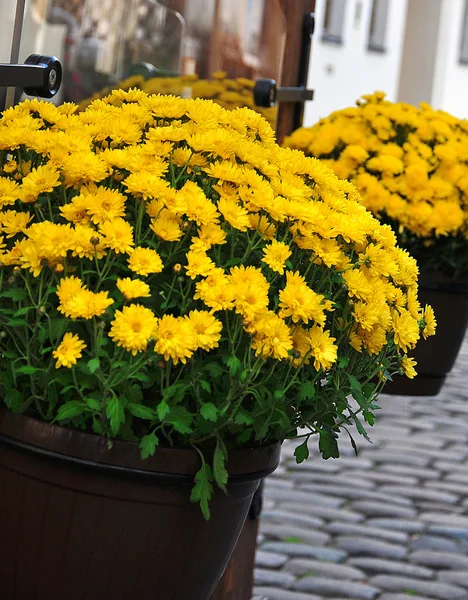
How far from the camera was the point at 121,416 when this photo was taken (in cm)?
153

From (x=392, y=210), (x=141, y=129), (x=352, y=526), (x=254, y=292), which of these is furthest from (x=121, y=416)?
(x=352, y=526)

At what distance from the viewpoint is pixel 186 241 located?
1661 mm

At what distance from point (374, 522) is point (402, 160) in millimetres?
1416

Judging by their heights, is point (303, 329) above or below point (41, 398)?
above

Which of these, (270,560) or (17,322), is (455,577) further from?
(17,322)

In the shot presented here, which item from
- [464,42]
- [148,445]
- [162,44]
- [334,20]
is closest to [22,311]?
[148,445]

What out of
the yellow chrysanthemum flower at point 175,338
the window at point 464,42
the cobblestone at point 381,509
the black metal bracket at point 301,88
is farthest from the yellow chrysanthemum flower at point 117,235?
the window at point 464,42

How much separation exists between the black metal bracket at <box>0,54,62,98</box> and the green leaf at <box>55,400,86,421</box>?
0.59 metres

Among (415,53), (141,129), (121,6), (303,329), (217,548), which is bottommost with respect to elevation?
(217,548)

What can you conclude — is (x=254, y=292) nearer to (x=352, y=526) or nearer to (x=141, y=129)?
(x=141, y=129)

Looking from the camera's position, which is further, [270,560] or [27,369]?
[270,560]

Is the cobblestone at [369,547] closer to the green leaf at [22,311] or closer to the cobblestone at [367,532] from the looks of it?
the cobblestone at [367,532]

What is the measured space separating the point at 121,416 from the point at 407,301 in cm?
53

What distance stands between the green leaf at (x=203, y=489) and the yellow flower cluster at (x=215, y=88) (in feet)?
5.46
